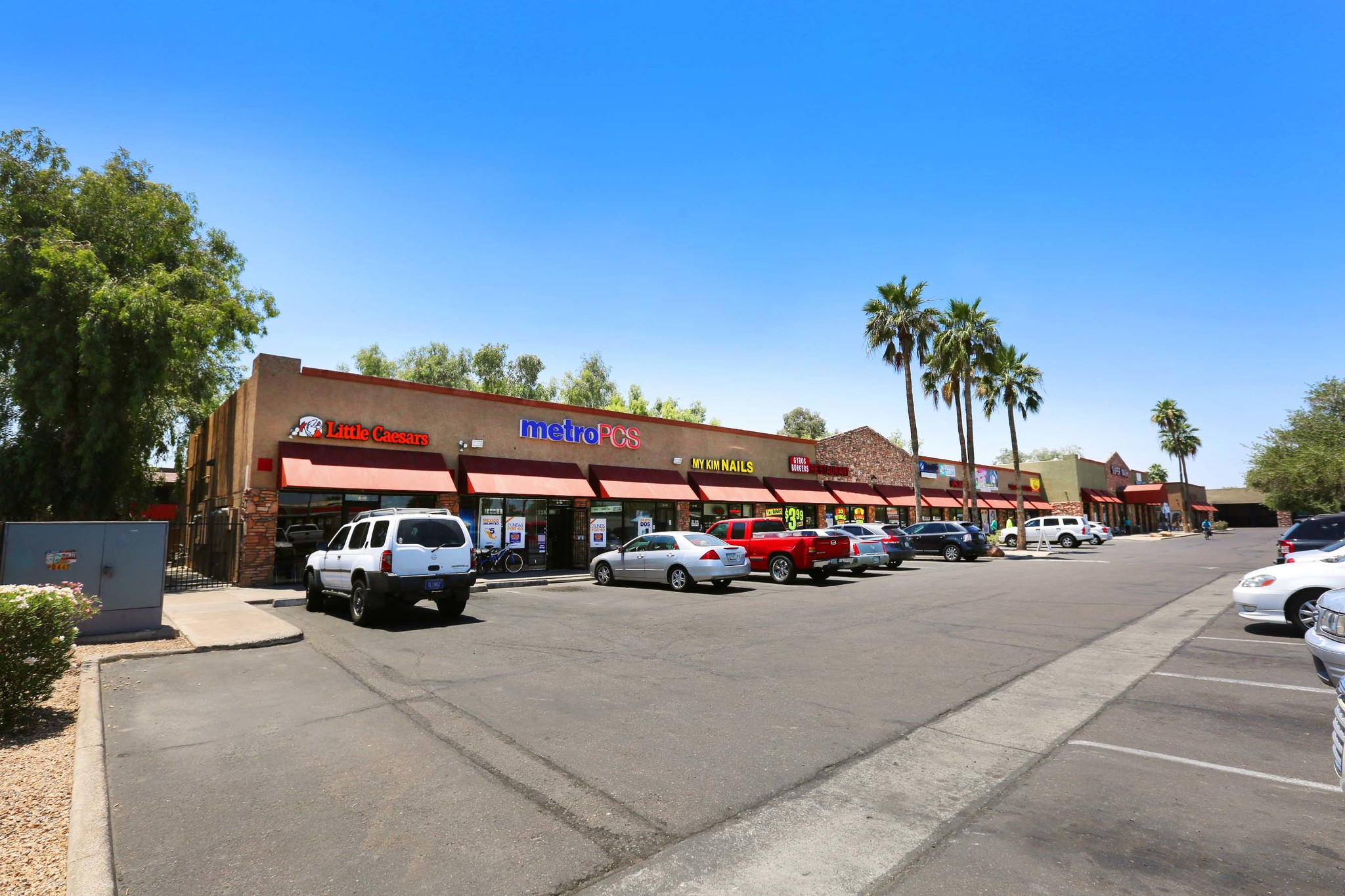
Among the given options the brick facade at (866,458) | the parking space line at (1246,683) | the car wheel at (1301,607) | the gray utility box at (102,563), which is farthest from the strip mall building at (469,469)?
the car wheel at (1301,607)

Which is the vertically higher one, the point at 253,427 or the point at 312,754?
the point at 253,427

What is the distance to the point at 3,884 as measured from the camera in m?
3.30

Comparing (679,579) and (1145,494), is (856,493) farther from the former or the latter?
(1145,494)

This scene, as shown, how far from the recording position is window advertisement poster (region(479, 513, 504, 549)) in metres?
21.5

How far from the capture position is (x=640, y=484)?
2523 cm

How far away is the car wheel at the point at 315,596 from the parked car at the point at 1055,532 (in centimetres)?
3948

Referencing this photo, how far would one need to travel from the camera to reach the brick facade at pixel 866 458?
36.0 meters

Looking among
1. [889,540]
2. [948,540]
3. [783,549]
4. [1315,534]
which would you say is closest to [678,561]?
[783,549]

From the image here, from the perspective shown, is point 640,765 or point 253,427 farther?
point 253,427

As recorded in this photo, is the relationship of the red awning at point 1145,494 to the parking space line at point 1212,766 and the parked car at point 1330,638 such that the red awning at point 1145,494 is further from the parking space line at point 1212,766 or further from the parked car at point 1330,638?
the parking space line at point 1212,766

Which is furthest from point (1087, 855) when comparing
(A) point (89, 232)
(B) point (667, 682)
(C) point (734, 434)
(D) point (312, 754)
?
(A) point (89, 232)

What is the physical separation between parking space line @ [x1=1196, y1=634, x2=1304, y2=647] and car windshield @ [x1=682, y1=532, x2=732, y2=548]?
967 cm

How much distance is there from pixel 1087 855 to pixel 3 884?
18.4 ft

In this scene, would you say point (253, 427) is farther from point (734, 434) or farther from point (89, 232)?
point (734, 434)
